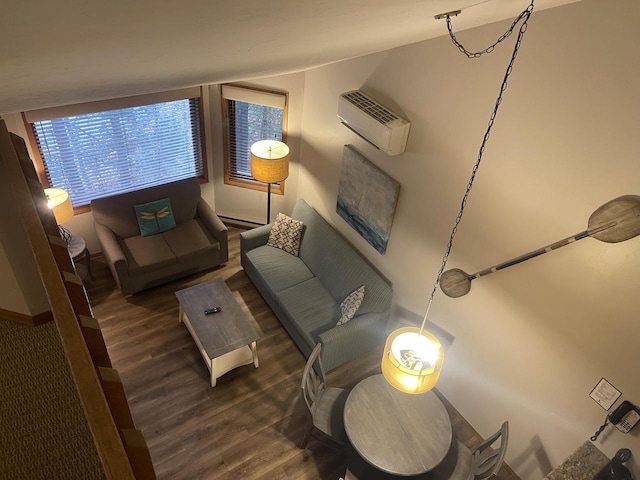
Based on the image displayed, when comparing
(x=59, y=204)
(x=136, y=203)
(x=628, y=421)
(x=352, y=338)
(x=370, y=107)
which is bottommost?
(x=352, y=338)

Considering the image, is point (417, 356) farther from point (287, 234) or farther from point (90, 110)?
point (90, 110)

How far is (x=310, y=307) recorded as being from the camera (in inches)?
179

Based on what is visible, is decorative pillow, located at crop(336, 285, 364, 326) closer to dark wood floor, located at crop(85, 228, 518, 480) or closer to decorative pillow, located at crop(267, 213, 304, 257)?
dark wood floor, located at crop(85, 228, 518, 480)

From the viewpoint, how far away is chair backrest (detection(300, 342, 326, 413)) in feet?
11.4

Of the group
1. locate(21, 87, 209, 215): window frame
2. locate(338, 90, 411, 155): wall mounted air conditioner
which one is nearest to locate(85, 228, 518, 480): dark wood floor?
locate(21, 87, 209, 215): window frame

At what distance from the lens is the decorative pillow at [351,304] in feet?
13.8

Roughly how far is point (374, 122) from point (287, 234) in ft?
6.39

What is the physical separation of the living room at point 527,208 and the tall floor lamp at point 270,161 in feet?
2.90

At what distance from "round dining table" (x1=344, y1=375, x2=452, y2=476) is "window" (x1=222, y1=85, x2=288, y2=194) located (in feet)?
10.2

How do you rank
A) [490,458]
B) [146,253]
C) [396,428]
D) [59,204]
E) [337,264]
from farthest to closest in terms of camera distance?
1. [146,253]
2. [337,264]
3. [59,204]
4. [396,428]
5. [490,458]

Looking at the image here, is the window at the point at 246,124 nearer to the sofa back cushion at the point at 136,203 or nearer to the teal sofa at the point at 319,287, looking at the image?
the sofa back cushion at the point at 136,203

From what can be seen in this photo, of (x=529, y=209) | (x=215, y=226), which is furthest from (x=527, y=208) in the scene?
(x=215, y=226)

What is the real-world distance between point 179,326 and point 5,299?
1670 mm

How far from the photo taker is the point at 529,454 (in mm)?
3484
